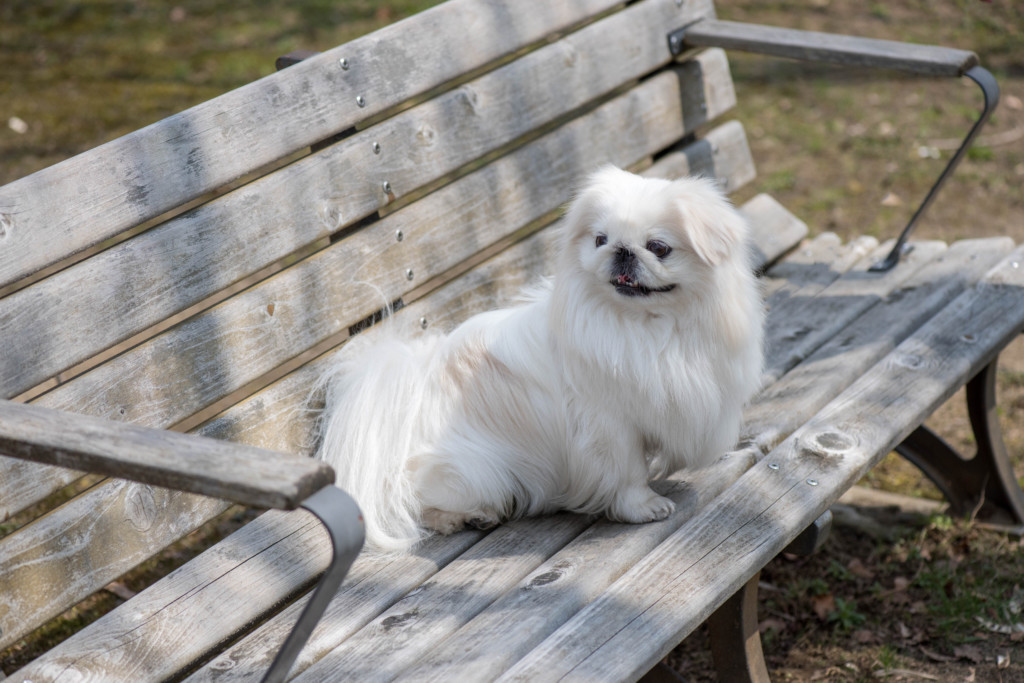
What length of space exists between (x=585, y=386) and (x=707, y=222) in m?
0.43

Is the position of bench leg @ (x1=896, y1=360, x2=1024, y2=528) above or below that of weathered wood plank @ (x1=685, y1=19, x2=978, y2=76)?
below

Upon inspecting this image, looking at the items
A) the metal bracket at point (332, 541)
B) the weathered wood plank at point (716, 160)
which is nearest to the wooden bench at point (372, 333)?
the metal bracket at point (332, 541)

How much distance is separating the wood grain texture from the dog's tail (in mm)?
115

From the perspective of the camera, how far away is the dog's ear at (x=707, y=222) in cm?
197

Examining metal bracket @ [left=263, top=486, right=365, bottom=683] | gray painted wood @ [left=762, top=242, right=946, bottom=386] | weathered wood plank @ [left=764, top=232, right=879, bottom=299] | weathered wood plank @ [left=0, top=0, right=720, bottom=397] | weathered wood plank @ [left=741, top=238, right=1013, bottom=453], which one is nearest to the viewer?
metal bracket @ [left=263, top=486, right=365, bottom=683]

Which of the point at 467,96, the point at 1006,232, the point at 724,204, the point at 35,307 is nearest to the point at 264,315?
the point at 35,307

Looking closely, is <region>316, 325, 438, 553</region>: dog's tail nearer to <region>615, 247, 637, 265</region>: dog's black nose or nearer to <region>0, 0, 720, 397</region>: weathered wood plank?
<region>0, 0, 720, 397</region>: weathered wood plank

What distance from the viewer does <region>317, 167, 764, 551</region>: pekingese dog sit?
204 cm

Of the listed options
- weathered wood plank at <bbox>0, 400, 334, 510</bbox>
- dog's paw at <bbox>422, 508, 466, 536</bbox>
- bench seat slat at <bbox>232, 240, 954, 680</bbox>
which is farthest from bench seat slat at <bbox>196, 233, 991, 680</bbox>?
weathered wood plank at <bbox>0, 400, 334, 510</bbox>

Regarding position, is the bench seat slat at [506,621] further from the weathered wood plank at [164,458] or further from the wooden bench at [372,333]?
the weathered wood plank at [164,458]

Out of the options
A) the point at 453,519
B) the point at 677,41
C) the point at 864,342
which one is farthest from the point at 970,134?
the point at 453,519

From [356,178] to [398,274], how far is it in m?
0.28

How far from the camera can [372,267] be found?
100 inches

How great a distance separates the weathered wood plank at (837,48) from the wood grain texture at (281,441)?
2.78ft
